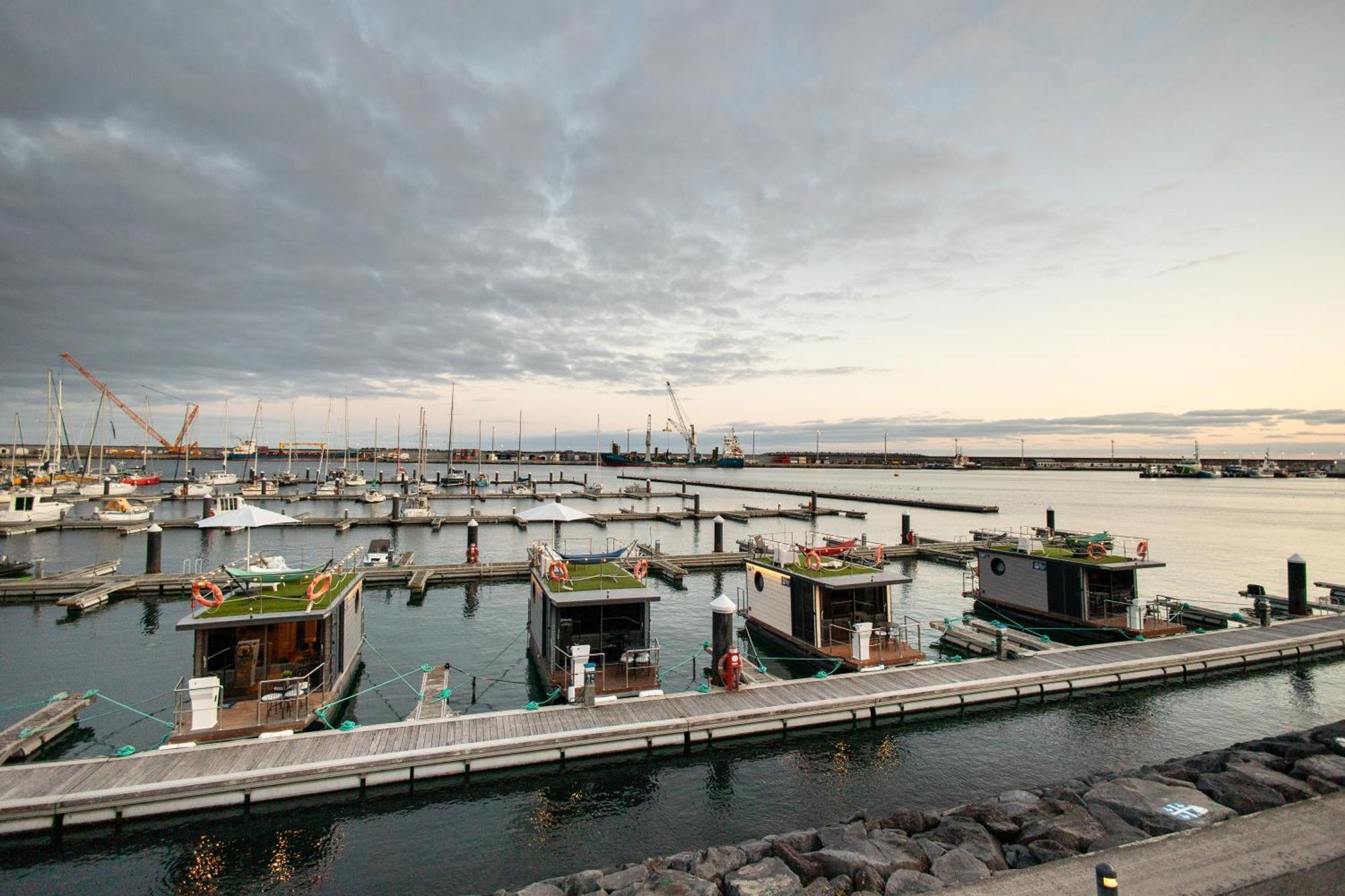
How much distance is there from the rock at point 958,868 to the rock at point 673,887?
3147 millimetres

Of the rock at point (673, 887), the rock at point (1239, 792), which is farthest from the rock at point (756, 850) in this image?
the rock at point (1239, 792)

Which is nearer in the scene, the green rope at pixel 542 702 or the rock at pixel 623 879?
the rock at pixel 623 879

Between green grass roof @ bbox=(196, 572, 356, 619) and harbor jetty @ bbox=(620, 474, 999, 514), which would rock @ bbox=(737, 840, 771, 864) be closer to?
green grass roof @ bbox=(196, 572, 356, 619)

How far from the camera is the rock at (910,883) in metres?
8.50

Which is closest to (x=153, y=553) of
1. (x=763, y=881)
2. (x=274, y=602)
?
(x=274, y=602)

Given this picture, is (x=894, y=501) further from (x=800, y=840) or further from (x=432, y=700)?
(x=800, y=840)

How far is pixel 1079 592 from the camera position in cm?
2358

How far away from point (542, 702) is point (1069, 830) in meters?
12.3

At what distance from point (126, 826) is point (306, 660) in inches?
210

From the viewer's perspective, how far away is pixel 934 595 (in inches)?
1316

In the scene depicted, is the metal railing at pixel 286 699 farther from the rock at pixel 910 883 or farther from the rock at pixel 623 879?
the rock at pixel 910 883

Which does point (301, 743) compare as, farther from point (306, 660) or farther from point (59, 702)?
point (59, 702)

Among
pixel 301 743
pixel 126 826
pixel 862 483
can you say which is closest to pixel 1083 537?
pixel 301 743

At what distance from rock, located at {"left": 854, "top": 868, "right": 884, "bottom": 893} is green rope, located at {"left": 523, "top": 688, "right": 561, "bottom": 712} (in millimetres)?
8430
